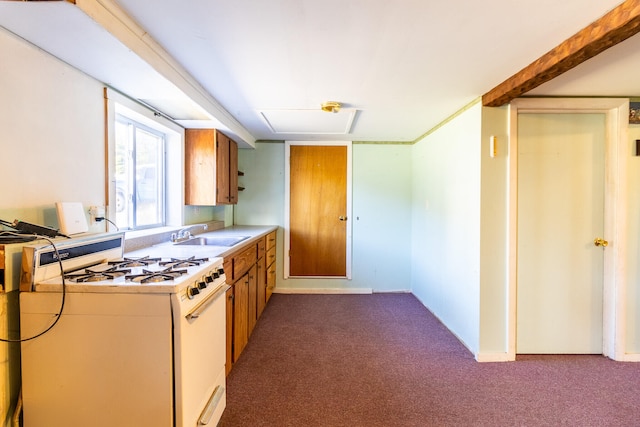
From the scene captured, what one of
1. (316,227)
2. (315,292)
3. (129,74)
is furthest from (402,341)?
(129,74)

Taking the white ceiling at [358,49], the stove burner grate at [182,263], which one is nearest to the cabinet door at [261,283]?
the stove burner grate at [182,263]

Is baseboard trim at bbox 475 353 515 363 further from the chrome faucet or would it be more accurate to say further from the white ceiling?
the chrome faucet

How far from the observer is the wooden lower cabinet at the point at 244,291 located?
2016mm

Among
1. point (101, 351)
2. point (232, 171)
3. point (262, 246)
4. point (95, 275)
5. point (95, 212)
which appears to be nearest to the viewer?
point (101, 351)

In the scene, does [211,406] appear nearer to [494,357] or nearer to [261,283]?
[261,283]

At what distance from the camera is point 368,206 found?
13.0 ft

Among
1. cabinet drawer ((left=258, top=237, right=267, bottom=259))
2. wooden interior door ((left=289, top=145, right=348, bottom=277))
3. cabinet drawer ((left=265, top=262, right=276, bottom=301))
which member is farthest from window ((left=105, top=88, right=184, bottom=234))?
wooden interior door ((left=289, top=145, right=348, bottom=277))

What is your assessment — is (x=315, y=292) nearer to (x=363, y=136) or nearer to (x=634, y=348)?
(x=363, y=136)

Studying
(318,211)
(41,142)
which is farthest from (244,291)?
(318,211)

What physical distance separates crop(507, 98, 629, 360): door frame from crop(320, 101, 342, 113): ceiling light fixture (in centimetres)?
137

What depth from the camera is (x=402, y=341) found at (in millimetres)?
2600

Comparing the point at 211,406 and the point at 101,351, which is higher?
the point at 101,351

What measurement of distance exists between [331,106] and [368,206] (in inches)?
71.4

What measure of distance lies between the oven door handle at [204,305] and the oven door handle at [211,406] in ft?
1.60
